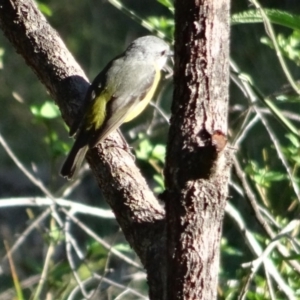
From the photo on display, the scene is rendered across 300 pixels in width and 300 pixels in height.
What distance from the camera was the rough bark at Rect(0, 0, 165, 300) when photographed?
1988 millimetres

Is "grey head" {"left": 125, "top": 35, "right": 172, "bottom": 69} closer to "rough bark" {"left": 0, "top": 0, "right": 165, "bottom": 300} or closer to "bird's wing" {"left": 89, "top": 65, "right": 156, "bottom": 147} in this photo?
"bird's wing" {"left": 89, "top": 65, "right": 156, "bottom": 147}

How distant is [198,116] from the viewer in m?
1.51

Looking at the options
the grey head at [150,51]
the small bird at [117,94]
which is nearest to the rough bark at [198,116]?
the small bird at [117,94]

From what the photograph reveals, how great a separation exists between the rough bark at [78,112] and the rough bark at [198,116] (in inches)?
13.2

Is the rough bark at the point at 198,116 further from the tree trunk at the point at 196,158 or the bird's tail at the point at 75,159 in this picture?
the bird's tail at the point at 75,159

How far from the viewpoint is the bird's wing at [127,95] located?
3.07 meters

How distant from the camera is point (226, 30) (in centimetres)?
155

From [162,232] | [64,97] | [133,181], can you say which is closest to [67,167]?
[64,97]

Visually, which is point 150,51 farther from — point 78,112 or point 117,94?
point 78,112

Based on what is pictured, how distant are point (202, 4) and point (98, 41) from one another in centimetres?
485

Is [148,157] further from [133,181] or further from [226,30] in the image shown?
[226,30]

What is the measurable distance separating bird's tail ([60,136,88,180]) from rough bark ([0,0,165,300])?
0.46ft

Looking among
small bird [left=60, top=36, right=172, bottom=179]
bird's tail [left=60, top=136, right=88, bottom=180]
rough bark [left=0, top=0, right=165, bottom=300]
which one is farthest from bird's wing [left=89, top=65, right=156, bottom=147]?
rough bark [left=0, top=0, right=165, bottom=300]

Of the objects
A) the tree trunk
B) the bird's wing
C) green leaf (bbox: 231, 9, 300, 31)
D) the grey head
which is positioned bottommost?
the tree trunk
